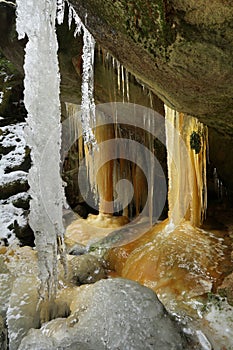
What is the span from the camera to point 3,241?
6680 mm

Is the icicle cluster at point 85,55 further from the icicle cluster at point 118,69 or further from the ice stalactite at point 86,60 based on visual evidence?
the icicle cluster at point 118,69

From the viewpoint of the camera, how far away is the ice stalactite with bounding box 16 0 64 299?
289cm

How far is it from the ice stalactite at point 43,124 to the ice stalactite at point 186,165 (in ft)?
7.20

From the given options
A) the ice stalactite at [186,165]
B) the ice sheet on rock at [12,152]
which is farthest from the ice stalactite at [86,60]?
the ice sheet on rock at [12,152]

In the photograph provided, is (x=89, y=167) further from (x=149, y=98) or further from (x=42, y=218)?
(x=42, y=218)

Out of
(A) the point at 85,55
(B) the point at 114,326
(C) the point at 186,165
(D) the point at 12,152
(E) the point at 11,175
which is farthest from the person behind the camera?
(D) the point at 12,152

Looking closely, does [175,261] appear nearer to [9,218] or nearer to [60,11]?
[60,11]

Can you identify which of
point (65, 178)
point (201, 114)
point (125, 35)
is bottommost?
point (65, 178)

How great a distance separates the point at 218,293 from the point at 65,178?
18.8 ft

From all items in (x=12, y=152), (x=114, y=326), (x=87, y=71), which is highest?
(x=87, y=71)

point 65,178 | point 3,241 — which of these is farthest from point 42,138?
point 65,178

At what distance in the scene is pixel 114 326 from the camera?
2.75 metres

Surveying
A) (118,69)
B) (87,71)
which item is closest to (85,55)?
(87,71)

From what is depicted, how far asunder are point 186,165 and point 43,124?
8.74 feet
